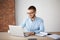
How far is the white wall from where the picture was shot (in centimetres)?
436

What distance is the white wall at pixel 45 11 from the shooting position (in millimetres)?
4363

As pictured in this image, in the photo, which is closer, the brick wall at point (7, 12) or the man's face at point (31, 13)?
the man's face at point (31, 13)

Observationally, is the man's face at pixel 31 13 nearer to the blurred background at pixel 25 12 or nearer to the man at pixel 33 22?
the man at pixel 33 22

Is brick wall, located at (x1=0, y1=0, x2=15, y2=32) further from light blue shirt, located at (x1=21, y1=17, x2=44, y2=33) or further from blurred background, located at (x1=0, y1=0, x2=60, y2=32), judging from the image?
light blue shirt, located at (x1=21, y1=17, x2=44, y2=33)

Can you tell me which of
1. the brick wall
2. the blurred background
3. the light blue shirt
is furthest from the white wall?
the light blue shirt

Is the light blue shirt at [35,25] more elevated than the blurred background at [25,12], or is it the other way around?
the blurred background at [25,12]

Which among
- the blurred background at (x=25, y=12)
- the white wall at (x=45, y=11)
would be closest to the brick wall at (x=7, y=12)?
the blurred background at (x=25, y=12)

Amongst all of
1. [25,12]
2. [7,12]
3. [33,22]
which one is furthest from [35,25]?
[25,12]

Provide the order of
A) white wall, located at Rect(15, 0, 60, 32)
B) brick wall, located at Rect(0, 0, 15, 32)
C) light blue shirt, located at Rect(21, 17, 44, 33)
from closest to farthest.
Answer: light blue shirt, located at Rect(21, 17, 44, 33)
brick wall, located at Rect(0, 0, 15, 32)
white wall, located at Rect(15, 0, 60, 32)

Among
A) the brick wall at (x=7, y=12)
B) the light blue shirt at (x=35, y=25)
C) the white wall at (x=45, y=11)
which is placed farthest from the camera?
the white wall at (x=45, y=11)

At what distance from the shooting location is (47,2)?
14.6 feet

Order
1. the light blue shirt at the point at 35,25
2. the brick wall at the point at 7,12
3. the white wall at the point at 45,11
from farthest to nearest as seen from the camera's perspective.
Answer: the white wall at the point at 45,11
the brick wall at the point at 7,12
the light blue shirt at the point at 35,25

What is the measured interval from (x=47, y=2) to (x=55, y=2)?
271 mm

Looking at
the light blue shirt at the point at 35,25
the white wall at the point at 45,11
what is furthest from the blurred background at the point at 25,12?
the light blue shirt at the point at 35,25
